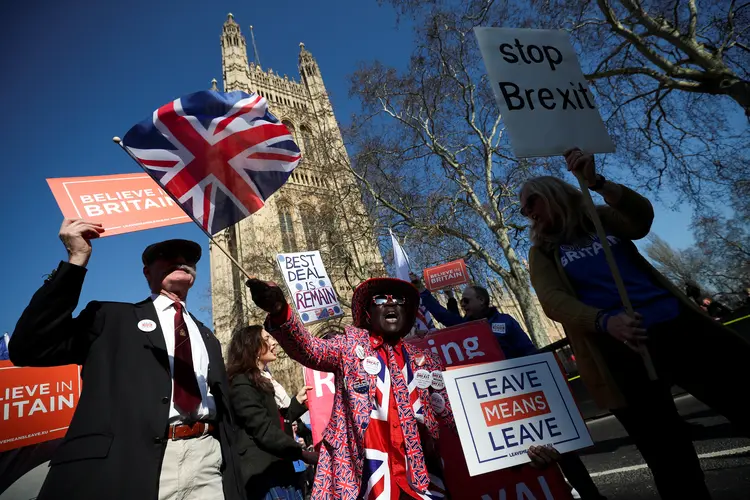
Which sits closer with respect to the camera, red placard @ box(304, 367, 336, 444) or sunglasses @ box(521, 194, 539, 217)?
sunglasses @ box(521, 194, 539, 217)

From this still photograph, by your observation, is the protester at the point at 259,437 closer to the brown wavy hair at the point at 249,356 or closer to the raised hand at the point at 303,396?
the brown wavy hair at the point at 249,356

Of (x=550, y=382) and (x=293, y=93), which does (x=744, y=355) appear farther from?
(x=293, y=93)

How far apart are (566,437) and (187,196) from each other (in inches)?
108

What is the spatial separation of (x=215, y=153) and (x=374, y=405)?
2.01 meters

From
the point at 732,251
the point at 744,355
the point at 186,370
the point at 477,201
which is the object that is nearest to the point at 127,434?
the point at 186,370

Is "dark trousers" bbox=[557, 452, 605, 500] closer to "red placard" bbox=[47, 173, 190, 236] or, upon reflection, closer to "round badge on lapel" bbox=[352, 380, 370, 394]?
"round badge on lapel" bbox=[352, 380, 370, 394]

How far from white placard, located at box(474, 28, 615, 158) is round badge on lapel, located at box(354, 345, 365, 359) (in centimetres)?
150

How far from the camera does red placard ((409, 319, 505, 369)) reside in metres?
3.14

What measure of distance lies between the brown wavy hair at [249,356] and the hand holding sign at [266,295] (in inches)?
58.3

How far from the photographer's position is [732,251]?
32156mm

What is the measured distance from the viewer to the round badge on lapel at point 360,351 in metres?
1.95

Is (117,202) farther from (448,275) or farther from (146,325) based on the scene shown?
(448,275)

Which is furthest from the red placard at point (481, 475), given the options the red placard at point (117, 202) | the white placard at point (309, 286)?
the white placard at point (309, 286)

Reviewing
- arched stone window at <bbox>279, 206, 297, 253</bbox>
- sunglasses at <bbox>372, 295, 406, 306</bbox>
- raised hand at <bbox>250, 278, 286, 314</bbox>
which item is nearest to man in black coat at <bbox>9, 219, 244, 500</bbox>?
raised hand at <bbox>250, 278, 286, 314</bbox>
